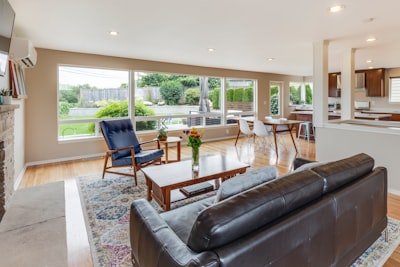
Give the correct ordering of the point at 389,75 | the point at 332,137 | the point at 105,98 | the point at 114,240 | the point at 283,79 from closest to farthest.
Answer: the point at 114,240
the point at 332,137
the point at 105,98
the point at 389,75
the point at 283,79

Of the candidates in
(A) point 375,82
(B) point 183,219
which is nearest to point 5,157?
(B) point 183,219

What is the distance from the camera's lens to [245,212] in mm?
1045

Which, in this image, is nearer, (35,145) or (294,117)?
(35,145)

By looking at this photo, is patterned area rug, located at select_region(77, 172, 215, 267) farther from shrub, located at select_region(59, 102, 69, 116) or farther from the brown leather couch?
shrub, located at select_region(59, 102, 69, 116)

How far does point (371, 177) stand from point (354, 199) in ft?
1.13

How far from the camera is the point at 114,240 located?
2.12 metres

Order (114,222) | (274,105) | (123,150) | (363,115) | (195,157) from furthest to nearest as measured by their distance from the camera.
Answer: (274,105) → (363,115) → (123,150) → (195,157) → (114,222)

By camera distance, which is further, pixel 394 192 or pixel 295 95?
pixel 295 95

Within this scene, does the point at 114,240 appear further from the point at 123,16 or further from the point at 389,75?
the point at 389,75

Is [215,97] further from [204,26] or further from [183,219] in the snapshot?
[183,219]

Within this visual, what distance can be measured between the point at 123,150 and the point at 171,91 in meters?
3.12

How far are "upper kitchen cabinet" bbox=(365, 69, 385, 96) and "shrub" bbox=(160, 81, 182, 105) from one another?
6209 mm

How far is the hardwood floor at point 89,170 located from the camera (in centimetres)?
203

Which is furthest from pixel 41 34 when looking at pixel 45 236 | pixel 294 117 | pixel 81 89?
pixel 294 117
